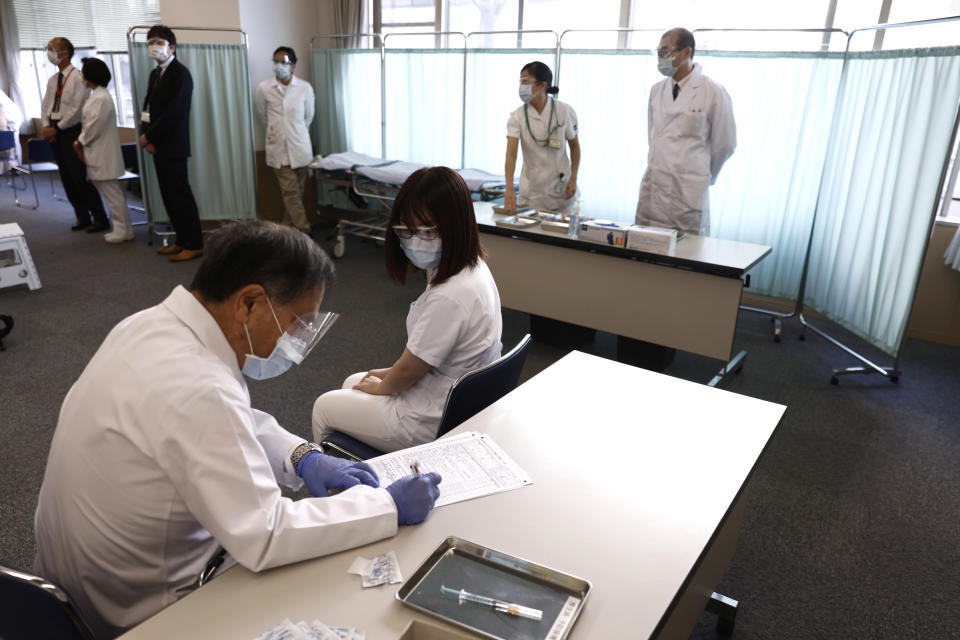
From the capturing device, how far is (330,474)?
53.4 inches

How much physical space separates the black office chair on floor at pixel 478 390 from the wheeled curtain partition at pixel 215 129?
173 inches

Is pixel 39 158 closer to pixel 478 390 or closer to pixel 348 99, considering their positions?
pixel 348 99

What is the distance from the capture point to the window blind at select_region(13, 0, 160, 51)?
8086 mm

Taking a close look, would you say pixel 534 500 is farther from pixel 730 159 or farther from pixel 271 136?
pixel 271 136

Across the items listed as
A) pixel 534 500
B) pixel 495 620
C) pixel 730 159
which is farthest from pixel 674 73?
pixel 495 620

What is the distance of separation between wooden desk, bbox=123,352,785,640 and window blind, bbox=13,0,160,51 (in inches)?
324

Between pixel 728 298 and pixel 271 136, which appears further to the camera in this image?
pixel 271 136

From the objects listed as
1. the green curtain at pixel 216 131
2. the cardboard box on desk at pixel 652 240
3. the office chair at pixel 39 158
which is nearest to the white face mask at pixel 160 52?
the green curtain at pixel 216 131

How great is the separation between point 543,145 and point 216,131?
3.01 metres

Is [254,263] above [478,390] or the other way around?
above

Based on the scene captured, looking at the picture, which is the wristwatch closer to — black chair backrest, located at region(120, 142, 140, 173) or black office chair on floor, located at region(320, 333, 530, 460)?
black office chair on floor, located at region(320, 333, 530, 460)

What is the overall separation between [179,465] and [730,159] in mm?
3981

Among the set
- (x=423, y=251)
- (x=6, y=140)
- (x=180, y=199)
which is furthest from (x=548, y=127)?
(x=6, y=140)

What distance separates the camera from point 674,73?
3746mm
